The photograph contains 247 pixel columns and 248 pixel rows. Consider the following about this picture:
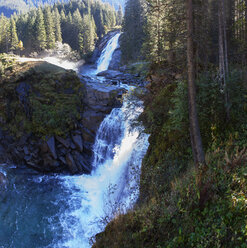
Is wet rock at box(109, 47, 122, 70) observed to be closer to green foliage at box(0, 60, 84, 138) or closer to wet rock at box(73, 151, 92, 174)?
green foliage at box(0, 60, 84, 138)

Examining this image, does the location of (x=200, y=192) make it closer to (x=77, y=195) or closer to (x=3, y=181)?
(x=77, y=195)

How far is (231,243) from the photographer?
13.1ft

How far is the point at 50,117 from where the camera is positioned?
19188 mm

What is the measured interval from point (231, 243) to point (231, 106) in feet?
18.3

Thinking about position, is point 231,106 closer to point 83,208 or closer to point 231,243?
point 231,243

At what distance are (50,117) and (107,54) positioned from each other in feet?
117

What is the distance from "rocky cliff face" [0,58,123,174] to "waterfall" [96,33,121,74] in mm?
24679

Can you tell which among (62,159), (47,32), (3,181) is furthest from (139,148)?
(47,32)

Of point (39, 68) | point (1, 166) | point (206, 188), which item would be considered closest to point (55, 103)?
point (39, 68)

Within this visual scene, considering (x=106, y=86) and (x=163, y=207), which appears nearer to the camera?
(x=163, y=207)

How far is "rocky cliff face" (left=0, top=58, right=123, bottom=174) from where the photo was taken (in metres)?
18.0

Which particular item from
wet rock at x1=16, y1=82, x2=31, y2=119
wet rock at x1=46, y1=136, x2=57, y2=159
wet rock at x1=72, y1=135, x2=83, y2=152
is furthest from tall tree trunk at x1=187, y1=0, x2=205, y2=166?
wet rock at x1=16, y1=82, x2=31, y2=119

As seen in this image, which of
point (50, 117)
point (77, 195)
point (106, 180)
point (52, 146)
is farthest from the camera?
point (50, 117)

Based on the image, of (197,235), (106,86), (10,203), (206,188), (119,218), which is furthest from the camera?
(106,86)
